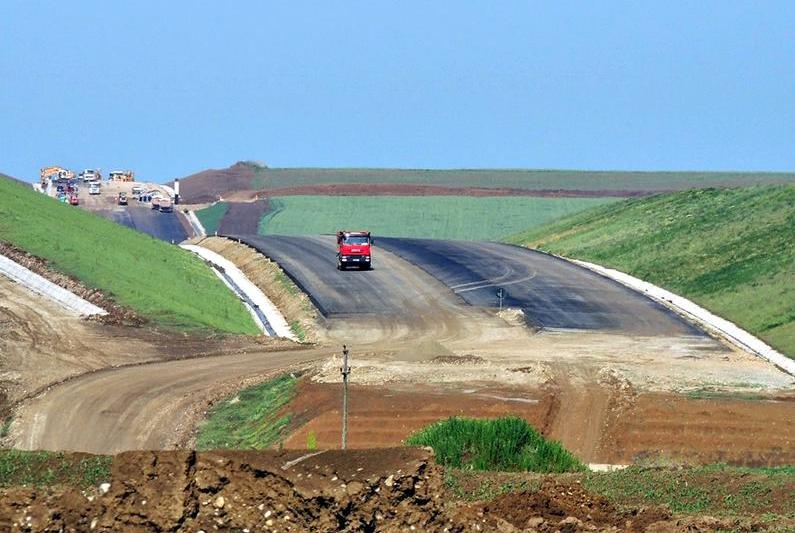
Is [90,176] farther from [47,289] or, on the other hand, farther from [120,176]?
[47,289]

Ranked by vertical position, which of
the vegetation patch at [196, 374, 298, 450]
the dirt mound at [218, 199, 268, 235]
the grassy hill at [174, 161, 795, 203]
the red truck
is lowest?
the vegetation patch at [196, 374, 298, 450]

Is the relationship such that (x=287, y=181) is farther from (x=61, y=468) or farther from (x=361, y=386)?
(x=61, y=468)

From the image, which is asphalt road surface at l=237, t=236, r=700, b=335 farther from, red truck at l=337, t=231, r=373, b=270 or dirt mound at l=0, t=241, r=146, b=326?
dirt mound at l=0, t=241, r=146, b=326

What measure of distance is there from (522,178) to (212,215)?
5337 cm

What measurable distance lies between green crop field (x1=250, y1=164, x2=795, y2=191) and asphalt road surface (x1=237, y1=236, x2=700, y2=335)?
7649 centimetres

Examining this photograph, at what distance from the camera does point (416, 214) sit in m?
137

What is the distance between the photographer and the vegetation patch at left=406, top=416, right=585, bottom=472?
34.3 metres

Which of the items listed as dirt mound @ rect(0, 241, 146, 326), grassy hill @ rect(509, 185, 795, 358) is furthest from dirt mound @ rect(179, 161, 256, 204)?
dirt mound @ rect(0, 241, 146, 326)

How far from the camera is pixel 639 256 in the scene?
290ft

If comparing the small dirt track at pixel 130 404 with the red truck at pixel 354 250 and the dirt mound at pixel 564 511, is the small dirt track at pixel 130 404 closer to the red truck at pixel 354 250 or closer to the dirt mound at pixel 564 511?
the dirt mound at pixel 564 511

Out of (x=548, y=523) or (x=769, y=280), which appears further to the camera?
(x=769, y=280)

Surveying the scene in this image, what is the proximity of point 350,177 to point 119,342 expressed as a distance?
122 meters

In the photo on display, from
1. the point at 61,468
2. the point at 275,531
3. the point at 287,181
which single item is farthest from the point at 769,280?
the point at 287,181

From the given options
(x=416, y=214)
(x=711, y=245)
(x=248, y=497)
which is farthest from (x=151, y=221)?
(x=248, y=497)
